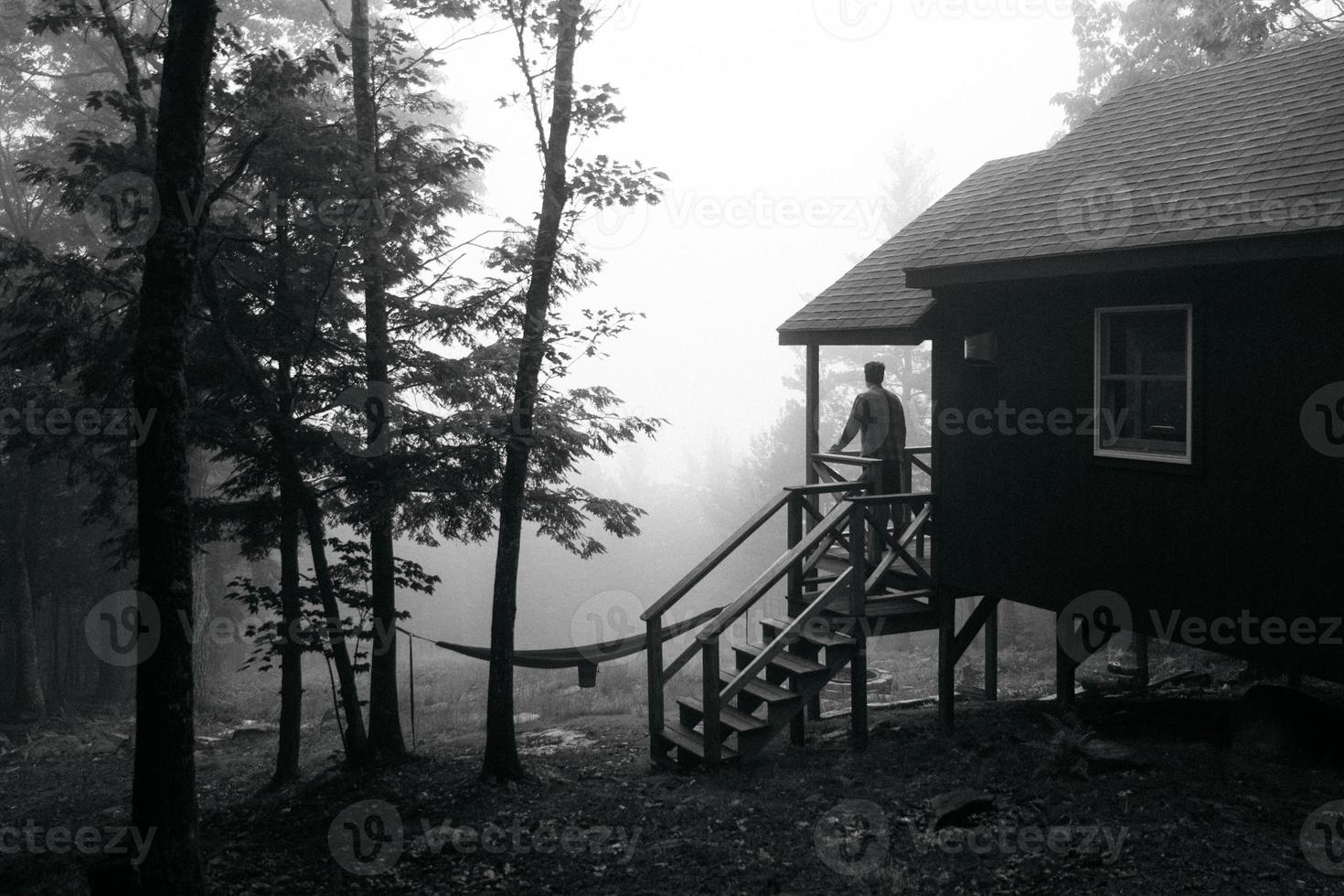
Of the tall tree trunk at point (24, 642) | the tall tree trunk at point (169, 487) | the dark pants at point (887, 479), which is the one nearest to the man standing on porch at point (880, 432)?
the dark pants at point (887, 479)

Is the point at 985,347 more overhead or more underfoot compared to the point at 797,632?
more overhead

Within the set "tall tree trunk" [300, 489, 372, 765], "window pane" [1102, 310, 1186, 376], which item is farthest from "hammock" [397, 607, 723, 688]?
"window pane" [1102, 310, 1186, 376]

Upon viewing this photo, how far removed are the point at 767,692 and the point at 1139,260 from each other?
4923 mm

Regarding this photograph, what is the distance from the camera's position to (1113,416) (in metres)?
8.59

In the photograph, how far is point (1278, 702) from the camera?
8109 millimetres

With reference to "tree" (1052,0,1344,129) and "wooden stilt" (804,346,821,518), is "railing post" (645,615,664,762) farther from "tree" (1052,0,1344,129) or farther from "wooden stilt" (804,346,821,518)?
"tree" (1052,0,1344,129)

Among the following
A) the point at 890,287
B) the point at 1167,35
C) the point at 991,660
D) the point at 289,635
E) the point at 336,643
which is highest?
the point at 1167,35

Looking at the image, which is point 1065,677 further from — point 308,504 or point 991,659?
point 308,504

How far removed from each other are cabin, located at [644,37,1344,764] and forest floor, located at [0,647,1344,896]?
0.77 m

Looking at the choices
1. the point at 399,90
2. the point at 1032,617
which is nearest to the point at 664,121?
the point at 1032,617

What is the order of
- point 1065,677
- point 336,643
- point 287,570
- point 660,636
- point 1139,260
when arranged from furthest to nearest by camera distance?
point 287,570
point 1065,677
point 336,643
point 660,636
point 1139,260

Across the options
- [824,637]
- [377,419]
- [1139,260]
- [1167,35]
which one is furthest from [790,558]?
[1167,35]

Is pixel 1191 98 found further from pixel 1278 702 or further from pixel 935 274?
pixel 1278 702

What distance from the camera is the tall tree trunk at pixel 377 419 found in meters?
10.3
